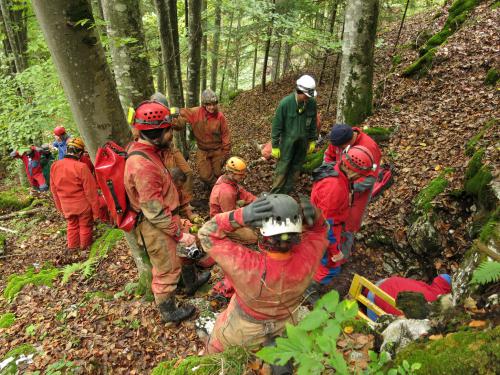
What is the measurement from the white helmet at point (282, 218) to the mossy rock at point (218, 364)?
4.49ft

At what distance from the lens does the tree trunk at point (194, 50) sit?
9.31 m

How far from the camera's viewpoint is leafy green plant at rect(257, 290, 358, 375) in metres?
1.72

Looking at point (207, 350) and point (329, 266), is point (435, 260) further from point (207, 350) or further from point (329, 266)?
point (207, 350)

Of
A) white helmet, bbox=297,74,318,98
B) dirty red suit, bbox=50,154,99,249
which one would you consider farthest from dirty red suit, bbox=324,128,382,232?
dirty red suit, bbox=50,154,99,249

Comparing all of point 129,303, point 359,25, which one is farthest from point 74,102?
point 359,25

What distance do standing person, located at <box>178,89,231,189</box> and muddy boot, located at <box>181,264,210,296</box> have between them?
384cm

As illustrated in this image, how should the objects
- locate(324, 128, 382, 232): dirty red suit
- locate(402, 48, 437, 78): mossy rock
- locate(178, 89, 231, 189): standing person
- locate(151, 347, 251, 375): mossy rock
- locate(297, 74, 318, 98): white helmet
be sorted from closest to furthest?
locate(151, 347, 251, 375): mossy rock
locate(324, 128, 382, 232): dirty red suit
locate(297, 74, 318, 98): white helmet
locate(178, 89, 231, 189): standing person
locate(402, 48, 437, 78): mossy rock

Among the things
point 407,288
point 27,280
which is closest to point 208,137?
point 27,280

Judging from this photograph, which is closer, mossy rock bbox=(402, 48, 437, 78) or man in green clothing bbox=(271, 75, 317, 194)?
man in green clothing bbox=(271, 75, 317, 194)

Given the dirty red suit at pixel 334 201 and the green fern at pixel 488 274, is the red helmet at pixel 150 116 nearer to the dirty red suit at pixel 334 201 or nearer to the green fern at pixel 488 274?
the dirty red suit at pixel 334 201

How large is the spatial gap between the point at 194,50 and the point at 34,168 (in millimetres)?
6364

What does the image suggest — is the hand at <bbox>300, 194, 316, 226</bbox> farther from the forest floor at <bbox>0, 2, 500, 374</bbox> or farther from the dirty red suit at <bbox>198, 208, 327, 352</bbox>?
the forest floor at <bbox>0, 2, 500, 374</bbox>

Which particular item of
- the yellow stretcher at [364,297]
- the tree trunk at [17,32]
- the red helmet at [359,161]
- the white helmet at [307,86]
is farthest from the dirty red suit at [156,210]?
the tree trunk at [17,32]

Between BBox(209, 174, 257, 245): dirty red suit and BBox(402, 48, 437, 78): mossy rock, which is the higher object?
BBox(402, 48, 437, 78): mossy rock
